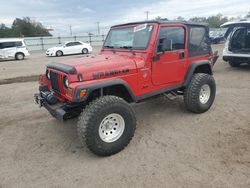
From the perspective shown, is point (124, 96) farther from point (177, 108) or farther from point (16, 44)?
point (16, 44)

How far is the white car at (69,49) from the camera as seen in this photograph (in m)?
22.9

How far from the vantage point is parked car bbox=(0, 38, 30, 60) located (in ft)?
67.5

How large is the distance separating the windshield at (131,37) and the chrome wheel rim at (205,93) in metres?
1.88

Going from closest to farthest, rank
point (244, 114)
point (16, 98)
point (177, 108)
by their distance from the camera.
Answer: point (244, 114) < point (177, 108) < point (16, 98)

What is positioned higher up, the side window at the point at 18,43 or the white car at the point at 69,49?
the side window at the point at 18,43

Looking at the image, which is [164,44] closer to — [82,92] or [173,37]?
[173,37]

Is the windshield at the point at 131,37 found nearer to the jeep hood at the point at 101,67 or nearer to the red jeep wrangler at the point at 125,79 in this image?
the red jeep wrangler at the point at 125,79

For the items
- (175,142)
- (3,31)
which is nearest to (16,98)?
(175,142)

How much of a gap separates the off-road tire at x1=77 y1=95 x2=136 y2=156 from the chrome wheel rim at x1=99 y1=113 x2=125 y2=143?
0.05 meters

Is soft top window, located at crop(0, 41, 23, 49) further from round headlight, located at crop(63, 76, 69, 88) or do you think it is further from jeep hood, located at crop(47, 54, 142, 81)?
round headlight, located at crop(63, 76, 69, 88)

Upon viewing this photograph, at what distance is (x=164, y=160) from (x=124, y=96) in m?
1.30

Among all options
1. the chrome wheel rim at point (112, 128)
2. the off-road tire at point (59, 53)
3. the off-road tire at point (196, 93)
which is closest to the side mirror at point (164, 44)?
the off-road tire at point (196, 93)

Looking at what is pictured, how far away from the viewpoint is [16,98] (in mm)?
7199

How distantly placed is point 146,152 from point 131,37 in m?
2.11
